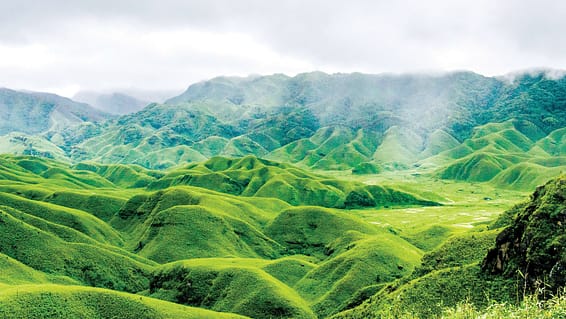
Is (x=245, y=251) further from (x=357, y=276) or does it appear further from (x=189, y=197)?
(x=357, y=276)

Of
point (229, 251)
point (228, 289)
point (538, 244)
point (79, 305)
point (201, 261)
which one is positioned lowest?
point (229, 251)

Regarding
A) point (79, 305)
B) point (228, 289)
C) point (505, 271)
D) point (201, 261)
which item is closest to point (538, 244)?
point (505, 271)

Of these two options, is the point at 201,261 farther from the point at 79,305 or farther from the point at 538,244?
the point at 538,244

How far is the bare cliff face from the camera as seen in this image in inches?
1949

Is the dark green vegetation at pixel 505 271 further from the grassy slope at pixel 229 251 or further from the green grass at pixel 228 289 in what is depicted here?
the green grass at pixel 228 289

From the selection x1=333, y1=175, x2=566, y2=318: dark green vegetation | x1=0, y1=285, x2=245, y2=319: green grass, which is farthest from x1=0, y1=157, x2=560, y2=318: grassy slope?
x1=0, y1=285, x2=245, y2=319: green grass

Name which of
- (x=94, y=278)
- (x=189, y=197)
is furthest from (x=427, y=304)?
(x=189, y=197)

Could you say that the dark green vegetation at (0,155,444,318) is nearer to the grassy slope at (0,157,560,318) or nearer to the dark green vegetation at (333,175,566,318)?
the grassy slope at (0,157,560,318)

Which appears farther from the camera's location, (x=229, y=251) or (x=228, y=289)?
(x=229, y=251)

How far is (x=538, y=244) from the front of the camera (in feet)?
173

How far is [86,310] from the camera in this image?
74438 millimetres

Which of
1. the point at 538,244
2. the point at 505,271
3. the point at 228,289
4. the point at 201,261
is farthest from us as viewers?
the point at 201,261

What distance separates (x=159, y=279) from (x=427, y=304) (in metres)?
78.1

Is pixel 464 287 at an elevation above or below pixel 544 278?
below
